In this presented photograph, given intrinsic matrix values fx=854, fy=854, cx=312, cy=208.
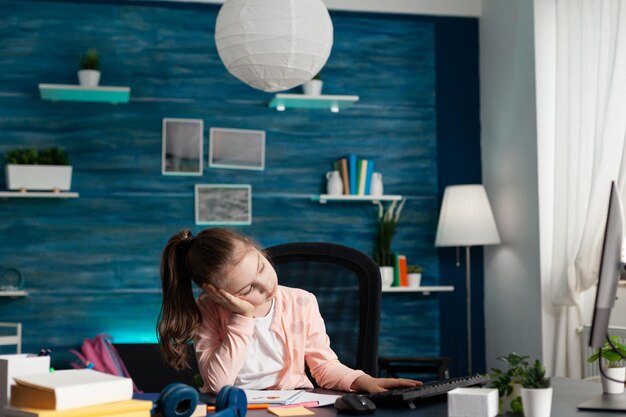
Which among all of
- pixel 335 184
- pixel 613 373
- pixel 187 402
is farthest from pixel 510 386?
pixel 335 184

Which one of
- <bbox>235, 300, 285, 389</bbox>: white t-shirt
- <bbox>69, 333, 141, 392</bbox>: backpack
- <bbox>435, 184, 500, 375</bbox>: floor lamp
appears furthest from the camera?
<bbox>435, 184, 500, 375</bbox>: floor lamp

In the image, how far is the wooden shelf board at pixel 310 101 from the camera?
186 inches

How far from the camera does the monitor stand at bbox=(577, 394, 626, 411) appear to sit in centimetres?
164

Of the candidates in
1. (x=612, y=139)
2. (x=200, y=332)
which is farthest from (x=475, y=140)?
(x=200, y=332)

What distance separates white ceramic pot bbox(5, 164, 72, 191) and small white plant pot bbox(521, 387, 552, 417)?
3.51 meters

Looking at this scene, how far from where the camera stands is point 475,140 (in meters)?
5.19

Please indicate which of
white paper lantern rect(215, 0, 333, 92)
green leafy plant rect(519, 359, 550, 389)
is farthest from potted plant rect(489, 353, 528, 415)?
white paper lantern rect(215, 0, 333, 92)

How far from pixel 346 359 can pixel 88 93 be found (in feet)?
8.79

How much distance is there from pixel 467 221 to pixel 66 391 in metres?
3.77

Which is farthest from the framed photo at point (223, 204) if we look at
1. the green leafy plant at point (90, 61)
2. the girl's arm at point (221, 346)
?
the girl's arm at point (221, 346)

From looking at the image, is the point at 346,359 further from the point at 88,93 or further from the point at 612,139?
the point at 88,93

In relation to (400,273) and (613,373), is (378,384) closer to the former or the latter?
(613,373)

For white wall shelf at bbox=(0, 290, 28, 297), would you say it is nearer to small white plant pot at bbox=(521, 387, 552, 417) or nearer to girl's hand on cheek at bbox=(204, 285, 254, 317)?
girl's hand on cheek at bbox=(204, 285, 254, 317)

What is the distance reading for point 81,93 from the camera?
456 centimetres
